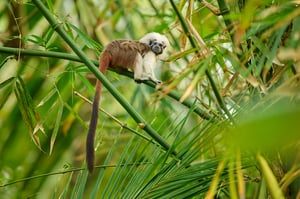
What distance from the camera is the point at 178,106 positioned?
1.92 m

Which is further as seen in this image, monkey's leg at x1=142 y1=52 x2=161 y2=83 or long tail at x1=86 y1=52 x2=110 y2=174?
monkey's leg at x1=142 y1=52 x2=161 y2=83

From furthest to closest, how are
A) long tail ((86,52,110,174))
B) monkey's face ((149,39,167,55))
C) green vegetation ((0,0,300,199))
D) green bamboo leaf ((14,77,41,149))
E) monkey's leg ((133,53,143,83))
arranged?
monkey's face ((149,39,167,55)), monkey's leg ((133,53,143,83)), green bamboo leaf ((14,77,41,149)), long tail ((86,52,110,174)), green vegetation ((0,0,300,199))

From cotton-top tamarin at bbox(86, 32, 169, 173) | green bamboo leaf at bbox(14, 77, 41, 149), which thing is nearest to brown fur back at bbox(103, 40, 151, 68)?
cotton-top tamarin at bbox(86, 32, 169, 173)

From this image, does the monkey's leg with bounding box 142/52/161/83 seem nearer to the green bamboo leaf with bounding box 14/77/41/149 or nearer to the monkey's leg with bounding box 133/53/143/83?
the monkey's leg with bounding box 133/53/143/83

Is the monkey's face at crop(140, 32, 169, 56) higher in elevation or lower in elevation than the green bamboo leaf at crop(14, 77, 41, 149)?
lower

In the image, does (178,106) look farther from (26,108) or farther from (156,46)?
(26,108)

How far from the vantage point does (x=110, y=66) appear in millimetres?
2000

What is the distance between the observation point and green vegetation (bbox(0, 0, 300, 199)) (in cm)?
85

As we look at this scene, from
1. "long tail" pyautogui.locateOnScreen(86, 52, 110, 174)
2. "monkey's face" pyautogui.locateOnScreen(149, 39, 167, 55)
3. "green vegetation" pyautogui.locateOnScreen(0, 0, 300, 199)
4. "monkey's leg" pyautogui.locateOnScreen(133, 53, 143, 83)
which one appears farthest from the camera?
"monkey's face" pyautogui.locateOnScreen(149, 39, 167, 55)

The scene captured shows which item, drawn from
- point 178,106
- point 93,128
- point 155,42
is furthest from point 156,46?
point 93,128

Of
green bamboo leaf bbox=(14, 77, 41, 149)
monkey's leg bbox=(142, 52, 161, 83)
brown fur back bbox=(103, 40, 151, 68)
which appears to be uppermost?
green bamboo leaf bbox=(14, 77, 41, 149)

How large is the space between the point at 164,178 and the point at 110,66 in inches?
28.8

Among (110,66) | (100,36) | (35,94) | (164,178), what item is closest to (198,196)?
(164,178)

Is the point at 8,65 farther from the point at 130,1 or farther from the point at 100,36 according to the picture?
the point at 130,1
